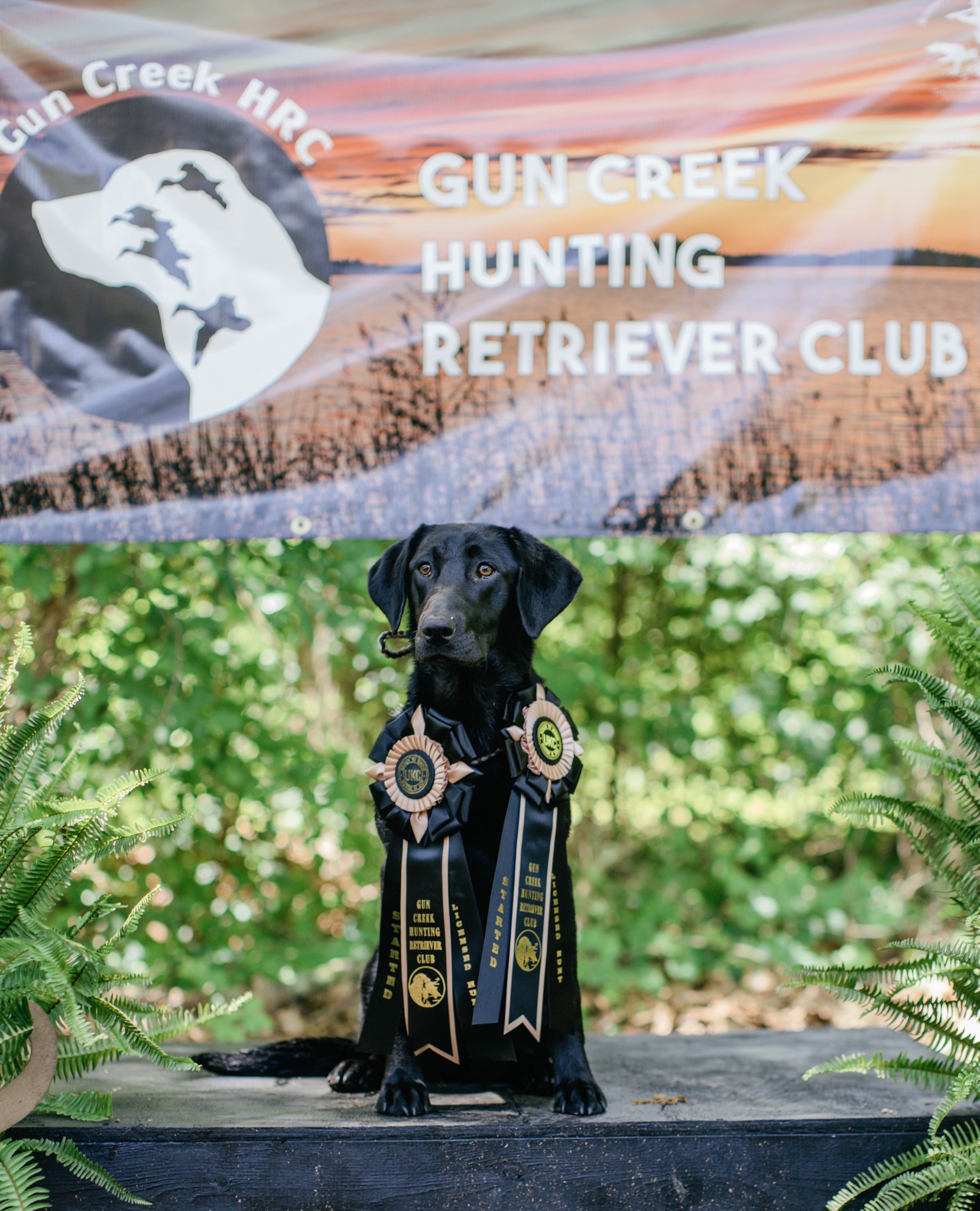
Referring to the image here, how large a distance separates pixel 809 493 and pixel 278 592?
219 centimetres

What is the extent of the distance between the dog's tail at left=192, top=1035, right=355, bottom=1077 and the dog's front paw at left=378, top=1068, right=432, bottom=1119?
40 centimetres

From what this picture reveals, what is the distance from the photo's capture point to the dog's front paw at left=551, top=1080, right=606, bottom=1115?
208 cm

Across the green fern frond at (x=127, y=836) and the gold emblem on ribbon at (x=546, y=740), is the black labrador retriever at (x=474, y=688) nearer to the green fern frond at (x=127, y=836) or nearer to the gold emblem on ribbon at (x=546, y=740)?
the gold emblem on ribbon at (x=546, y=740)

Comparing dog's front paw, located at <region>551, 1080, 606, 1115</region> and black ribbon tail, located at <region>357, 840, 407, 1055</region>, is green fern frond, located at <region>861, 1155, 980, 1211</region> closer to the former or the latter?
dog's front paw, located at <region>551, 1080, 606, 1115</region>

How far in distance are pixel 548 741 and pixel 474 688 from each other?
244 mm

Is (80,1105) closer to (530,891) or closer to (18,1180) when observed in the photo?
(18,1180)

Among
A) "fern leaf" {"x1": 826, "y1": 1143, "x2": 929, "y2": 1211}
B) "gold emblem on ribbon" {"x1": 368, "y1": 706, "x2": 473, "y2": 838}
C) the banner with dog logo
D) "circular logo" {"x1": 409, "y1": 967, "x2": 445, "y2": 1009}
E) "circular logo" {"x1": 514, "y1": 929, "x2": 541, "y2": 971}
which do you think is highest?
the banner with dog logo

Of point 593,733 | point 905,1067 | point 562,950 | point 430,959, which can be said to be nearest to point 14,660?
point 430,959

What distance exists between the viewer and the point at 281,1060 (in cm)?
252

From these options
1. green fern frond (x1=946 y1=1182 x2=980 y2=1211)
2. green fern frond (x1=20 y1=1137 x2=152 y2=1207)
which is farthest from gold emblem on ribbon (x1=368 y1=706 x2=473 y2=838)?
green fern frond (x1=946 y1=1182 x2=980 y2=1211)

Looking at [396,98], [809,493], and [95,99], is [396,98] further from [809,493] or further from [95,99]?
[809,493]

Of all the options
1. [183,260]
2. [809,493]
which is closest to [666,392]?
[809,493]

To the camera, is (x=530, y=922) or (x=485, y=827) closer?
(x=530, y=922)

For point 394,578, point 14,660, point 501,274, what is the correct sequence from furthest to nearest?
point 501,274 < point 394,578 < point 14,660
